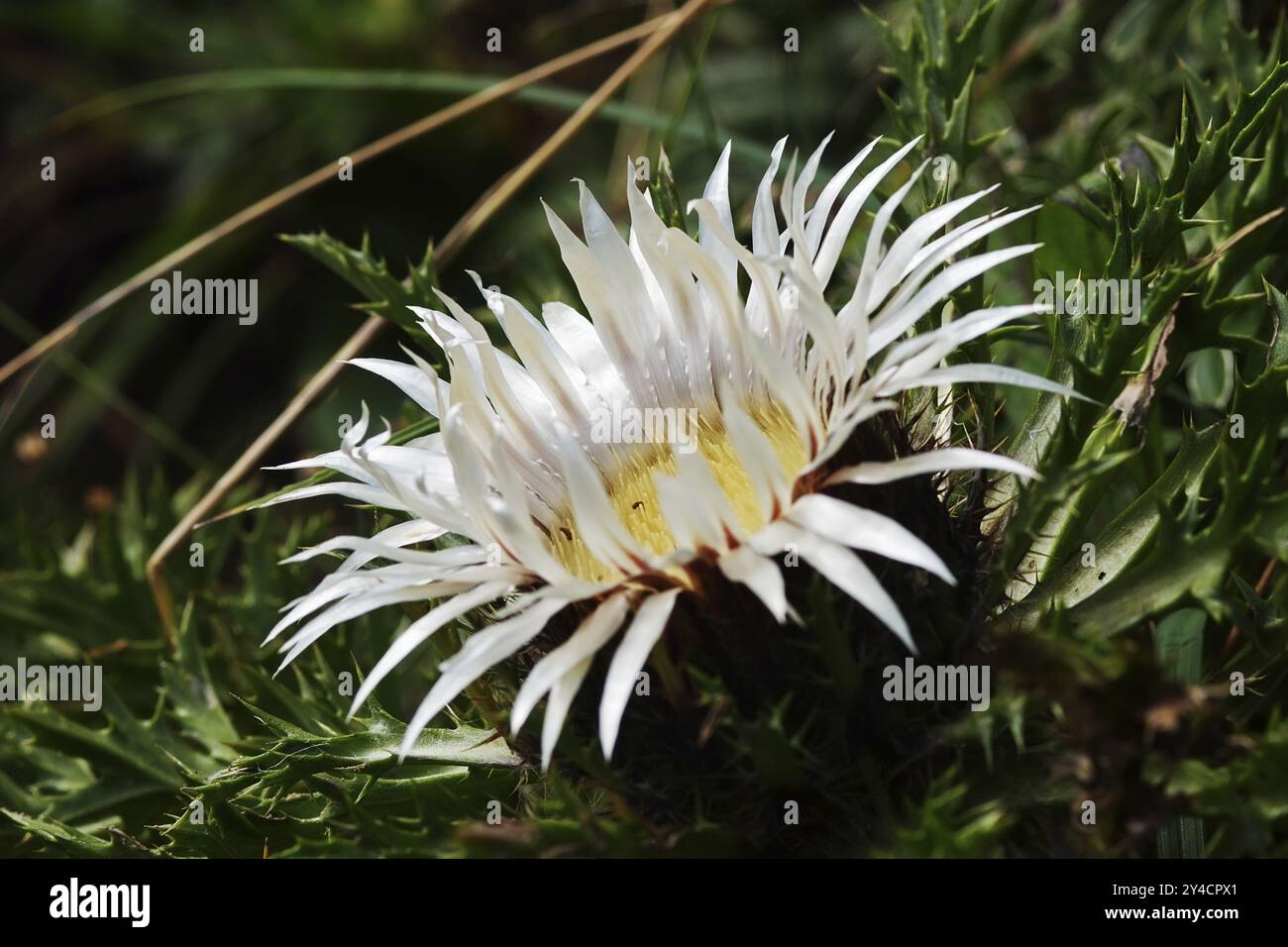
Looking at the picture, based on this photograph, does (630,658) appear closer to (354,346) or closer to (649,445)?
(649,445)

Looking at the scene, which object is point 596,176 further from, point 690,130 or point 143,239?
point 143,239

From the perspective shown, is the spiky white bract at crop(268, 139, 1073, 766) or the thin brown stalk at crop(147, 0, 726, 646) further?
the thin brown stalk at crop(147, 0, 726, 646)

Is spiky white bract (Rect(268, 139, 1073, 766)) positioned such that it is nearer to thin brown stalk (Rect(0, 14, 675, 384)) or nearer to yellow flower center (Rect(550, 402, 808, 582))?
yellow flower center (Rect(550, 402, 808, 582))

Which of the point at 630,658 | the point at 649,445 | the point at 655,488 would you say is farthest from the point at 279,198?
the point at 630,658

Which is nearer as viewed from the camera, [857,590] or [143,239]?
[857,590]

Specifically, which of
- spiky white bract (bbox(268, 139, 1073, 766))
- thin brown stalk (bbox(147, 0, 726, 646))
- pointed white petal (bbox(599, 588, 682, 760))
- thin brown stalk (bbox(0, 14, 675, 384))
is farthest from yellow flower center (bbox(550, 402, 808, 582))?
thin brown stalk (bbox(0, 14, 675, 384))

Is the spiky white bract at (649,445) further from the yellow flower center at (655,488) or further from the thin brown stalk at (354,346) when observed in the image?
the thin brown stalk at (354,346)

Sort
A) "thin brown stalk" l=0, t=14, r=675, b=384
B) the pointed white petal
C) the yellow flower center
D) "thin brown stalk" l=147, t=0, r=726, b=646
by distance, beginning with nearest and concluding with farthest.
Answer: the pointed white petal < the yellow flower center < "thin brown stalk" l=147, t=0, r=726, b=646 < "thin brown stalk" l=0, t=14, r=675, b=384
